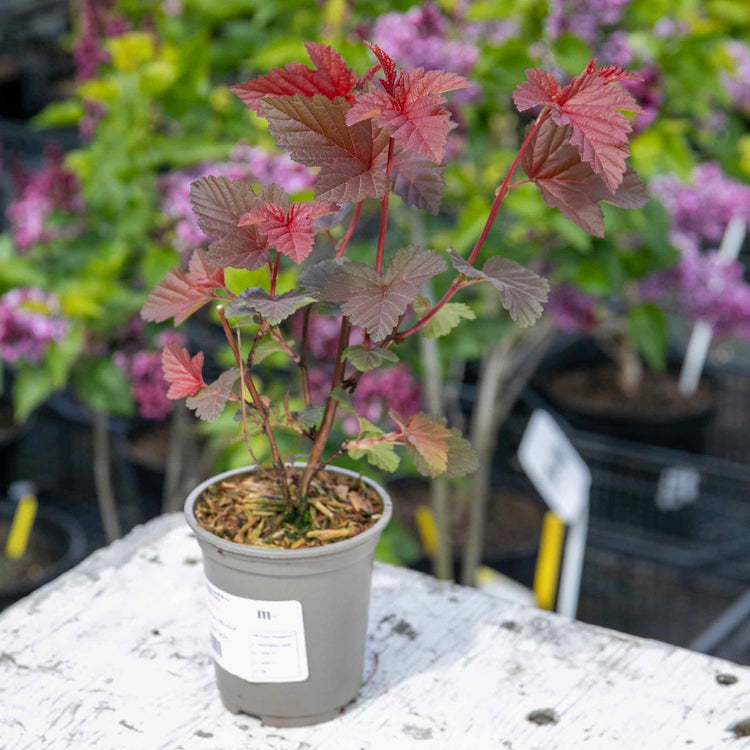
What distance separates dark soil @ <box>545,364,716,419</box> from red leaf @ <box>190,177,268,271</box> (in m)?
2.02

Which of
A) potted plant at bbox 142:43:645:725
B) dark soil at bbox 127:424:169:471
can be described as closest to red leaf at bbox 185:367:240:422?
potted plant at bbox 142:43:645:725

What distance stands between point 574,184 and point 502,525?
167 cm

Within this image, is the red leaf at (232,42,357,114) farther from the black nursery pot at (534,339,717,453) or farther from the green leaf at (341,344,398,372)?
the black nursery pot at (534,339,717,453)

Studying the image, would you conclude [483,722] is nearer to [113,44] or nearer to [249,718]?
[249,718]

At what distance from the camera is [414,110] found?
0.76 metres

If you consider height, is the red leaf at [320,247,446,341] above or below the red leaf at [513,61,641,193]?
below

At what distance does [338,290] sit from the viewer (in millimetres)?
813

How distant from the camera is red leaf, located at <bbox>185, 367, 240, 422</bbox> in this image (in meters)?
0.84

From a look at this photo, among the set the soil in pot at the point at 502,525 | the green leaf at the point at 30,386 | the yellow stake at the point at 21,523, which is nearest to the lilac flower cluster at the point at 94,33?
the green leaf at the point at 30,386

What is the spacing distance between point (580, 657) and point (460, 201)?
0.95 meters

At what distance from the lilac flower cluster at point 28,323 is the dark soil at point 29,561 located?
0.60 metres

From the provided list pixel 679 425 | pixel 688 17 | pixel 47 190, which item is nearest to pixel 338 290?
pixel 47 190

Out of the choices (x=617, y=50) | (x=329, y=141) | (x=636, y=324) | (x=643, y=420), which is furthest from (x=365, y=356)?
(x=643, y=420)

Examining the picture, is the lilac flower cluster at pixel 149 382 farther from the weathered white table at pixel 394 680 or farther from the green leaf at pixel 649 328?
the green leaf at pixel 649 328
